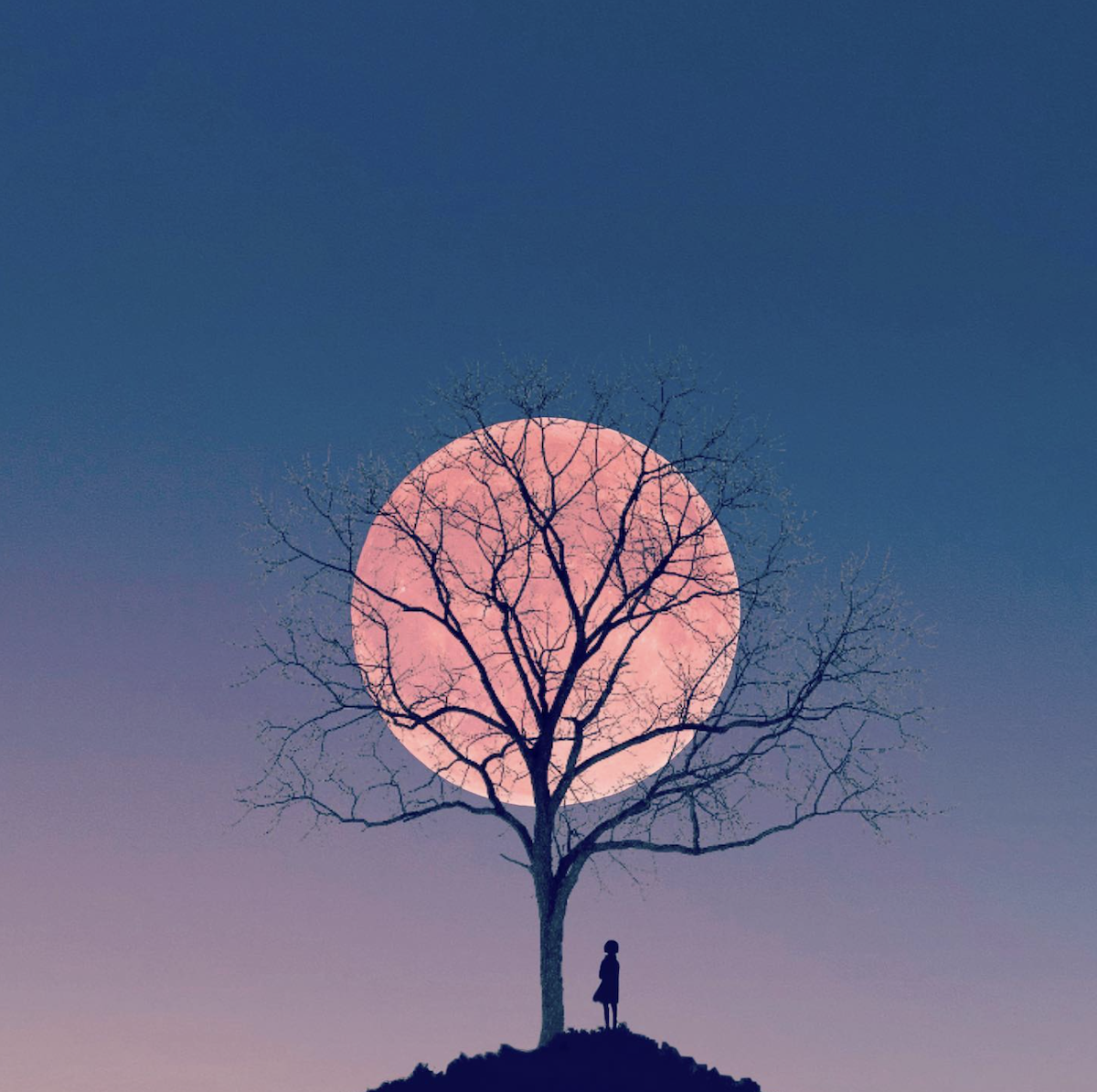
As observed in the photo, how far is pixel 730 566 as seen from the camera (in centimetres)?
2664

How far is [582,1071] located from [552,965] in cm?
253

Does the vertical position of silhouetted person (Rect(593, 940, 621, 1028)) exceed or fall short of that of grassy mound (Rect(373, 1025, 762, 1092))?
it exceeds it

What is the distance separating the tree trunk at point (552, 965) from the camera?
24.3 meters

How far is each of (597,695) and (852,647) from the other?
15.0ft

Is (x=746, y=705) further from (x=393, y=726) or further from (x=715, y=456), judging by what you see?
(x=393, y=726)

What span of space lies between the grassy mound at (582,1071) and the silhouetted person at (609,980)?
45cm

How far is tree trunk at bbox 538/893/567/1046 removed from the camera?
24.3 metres

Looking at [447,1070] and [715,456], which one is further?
[715,456]

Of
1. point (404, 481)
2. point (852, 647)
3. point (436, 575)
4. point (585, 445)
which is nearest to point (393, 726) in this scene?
point (436, 575)

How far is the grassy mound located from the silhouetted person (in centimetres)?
45

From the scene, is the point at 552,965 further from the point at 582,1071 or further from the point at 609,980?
the point at 582,1071

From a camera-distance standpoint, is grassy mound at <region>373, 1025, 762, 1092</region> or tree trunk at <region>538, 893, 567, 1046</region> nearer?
grassy mound at <region>373, 1025, 762, 1092</region>

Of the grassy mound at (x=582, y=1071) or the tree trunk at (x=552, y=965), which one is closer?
the grassy mound at (x=582, y=1071)

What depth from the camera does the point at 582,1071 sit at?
875 inches
